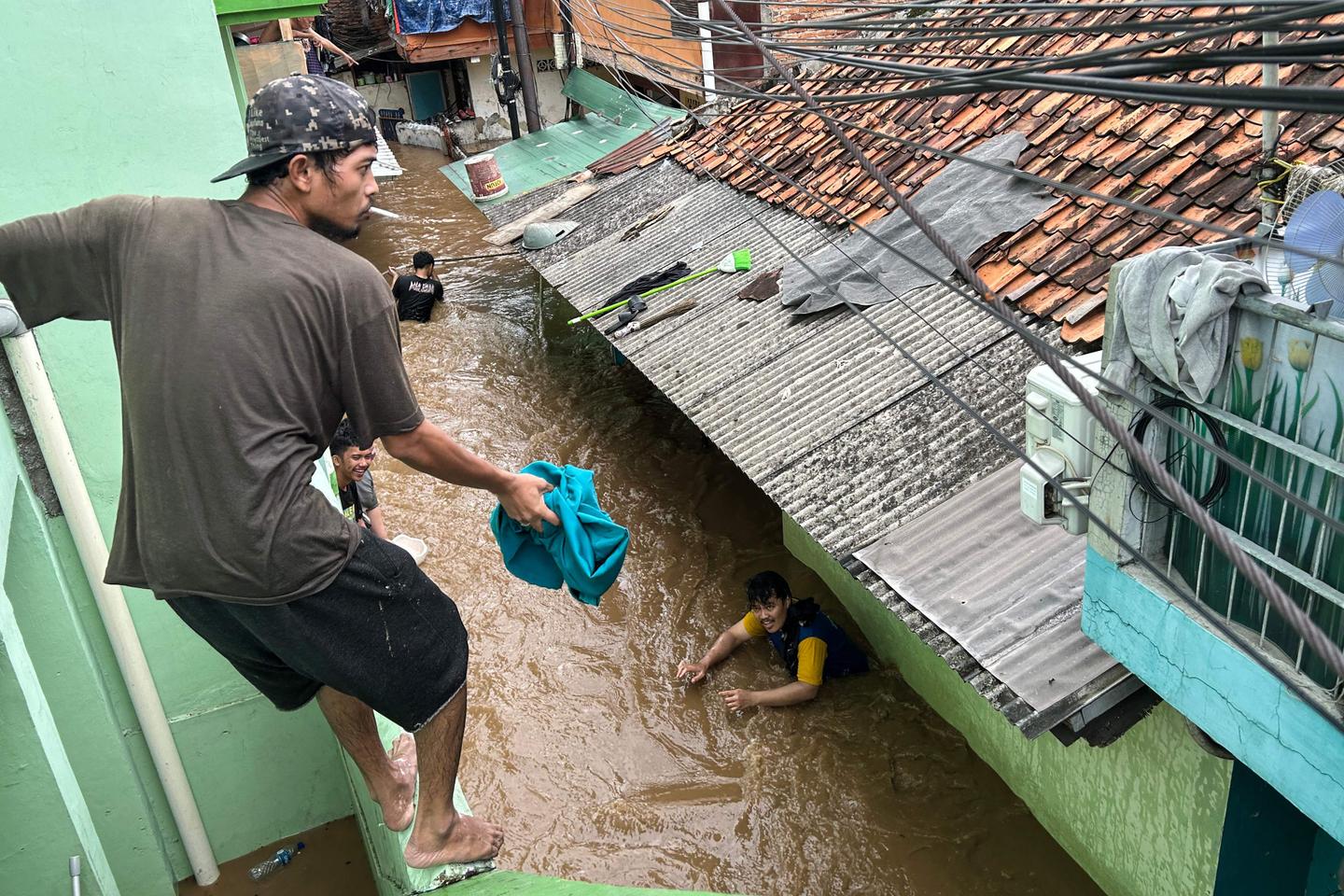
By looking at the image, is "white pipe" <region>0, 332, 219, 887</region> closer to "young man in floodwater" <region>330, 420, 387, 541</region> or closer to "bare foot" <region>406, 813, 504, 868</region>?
"bare foot" <region>406, 813, 504, 868</region>

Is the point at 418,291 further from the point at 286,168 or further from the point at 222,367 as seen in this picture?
the point at 222,367

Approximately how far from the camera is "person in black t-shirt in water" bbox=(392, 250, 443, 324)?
43.8 feet

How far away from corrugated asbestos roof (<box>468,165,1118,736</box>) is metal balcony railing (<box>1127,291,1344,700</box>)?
2.40ft

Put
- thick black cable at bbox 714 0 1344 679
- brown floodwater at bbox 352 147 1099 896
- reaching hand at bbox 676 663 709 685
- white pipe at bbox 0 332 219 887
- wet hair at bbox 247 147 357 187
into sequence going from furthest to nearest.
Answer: reaching hand at bbox 676 663 709 685
brown floodwater at bbox 352 147 1099 896
white pipe at bbox 0 332 219 887
wet hair at bbox 247 147 357 187
thick black cable at bbox 714 0 1344 679

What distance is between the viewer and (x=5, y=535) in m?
2.93

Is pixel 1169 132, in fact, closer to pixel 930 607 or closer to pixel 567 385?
pixel 930 607

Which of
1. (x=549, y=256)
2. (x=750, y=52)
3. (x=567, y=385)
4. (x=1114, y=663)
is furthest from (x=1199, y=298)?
(x=750, y=52)

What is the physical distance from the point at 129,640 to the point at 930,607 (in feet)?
10.4

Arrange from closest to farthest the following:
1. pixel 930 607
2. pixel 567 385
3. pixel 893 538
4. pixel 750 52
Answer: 1. pixel 930 607
2. pixel 893 538
3. pixel 567 385
4. pixel 750 52

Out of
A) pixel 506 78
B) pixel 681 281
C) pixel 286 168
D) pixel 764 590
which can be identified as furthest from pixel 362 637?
pixel 506 78

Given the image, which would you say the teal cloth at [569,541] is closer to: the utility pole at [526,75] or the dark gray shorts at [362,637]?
the dark gray shorts at [362,637]

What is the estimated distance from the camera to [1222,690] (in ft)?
10.5

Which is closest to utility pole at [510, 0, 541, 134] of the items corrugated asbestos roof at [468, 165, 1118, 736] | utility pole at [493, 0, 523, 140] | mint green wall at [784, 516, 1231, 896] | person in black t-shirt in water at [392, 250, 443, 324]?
utility pole at [493, 0, 523, 140]

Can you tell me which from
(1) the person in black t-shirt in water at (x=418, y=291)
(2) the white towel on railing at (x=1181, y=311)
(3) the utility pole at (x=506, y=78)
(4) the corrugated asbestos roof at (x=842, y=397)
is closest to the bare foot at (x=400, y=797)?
(4) the corrugated asbestos roof at (x=842, y=397)
